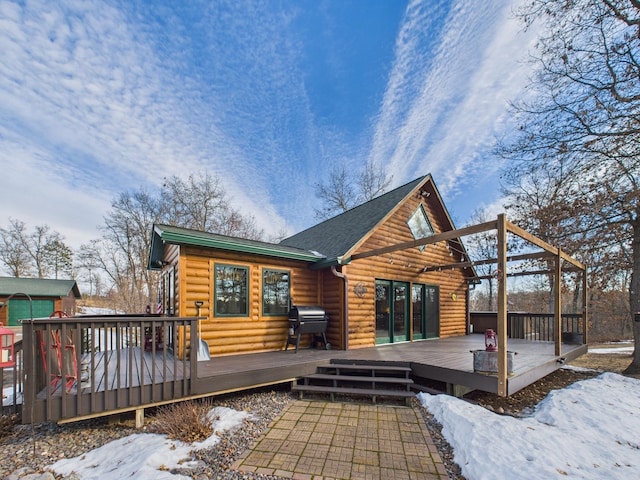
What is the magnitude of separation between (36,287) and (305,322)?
74.3 feet

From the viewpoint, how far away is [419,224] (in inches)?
378

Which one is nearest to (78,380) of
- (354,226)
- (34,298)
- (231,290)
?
(231,290)

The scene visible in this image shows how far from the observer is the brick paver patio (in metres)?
2.93

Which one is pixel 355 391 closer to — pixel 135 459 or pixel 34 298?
pixel 135 459

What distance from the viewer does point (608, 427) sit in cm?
418

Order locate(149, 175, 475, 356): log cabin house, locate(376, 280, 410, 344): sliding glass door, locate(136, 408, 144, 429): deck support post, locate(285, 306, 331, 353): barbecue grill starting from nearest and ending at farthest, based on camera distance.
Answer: locate(136, 408, 144, 429): deck support post
locate(149, 175, 475, 356): log cabin house
locate(285, 306, 331, 353): barbecue grill
locate(376, 280, 410, 344): sliding glass door

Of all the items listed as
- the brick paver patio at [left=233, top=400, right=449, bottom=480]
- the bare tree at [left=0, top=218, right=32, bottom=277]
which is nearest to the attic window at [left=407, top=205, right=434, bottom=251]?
the brick paver patio at [left=233, top=400, right=449, bottom=480]

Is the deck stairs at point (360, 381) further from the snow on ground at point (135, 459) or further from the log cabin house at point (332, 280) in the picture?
the snow on ground at point (135, 459)

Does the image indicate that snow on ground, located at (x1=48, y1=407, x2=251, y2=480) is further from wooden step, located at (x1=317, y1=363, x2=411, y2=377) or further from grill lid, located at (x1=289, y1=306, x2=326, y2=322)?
grill lid, located at (x1=289, y1=306, x2=326, y2=322)

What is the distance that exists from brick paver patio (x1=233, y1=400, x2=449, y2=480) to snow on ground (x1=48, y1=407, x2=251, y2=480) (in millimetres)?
645

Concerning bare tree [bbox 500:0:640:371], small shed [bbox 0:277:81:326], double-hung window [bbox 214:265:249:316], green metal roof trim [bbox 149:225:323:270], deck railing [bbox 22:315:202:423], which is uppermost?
bare tree [bbox 500:0:640:371]

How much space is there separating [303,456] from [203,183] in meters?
18.3

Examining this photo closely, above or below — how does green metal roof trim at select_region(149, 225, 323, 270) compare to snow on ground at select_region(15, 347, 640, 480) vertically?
above

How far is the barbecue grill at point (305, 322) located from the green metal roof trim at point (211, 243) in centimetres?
126
